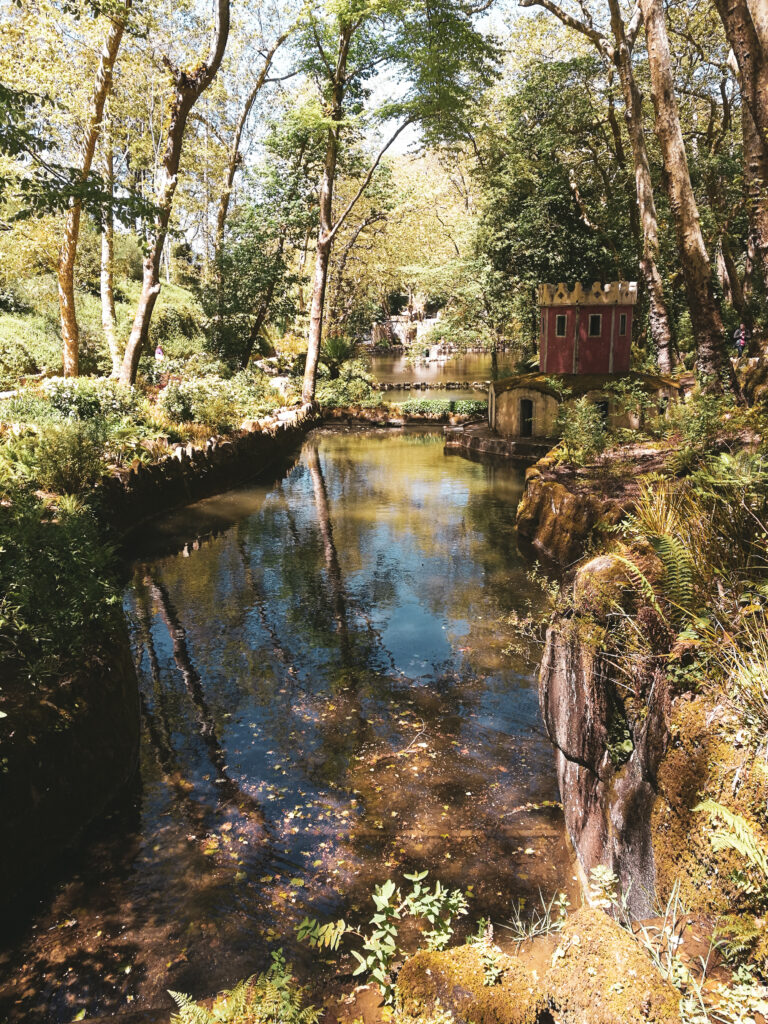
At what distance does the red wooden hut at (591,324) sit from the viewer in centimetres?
1811

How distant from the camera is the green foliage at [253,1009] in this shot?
2241 millimetres

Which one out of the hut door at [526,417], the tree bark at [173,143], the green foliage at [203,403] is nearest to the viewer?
the tree bark at [173,143]

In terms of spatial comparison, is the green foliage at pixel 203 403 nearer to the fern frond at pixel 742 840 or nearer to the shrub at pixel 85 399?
the shrub at pixel 85 399

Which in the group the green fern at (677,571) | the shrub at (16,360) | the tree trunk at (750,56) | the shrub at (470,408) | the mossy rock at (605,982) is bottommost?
the mossy rock at (605,982)

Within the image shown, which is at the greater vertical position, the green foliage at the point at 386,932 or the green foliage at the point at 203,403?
the green foliage at the point at 203,403

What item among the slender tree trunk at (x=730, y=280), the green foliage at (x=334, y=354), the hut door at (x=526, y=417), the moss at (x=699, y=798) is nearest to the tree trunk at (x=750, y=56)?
the moss at (x=699, y=798)

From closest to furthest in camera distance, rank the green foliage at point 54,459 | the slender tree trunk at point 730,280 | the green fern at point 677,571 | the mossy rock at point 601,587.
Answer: the green fern at point 677,571, the mossy rock at point 601,587, the green foliage at point 54,459, the slender tree trunk at point 730,280

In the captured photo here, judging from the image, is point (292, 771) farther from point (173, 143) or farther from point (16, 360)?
point (16, 360)

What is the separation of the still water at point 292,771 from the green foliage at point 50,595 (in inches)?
47.8

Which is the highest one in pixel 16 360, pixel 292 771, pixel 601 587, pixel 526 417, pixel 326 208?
pixel 326 208

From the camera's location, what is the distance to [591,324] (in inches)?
716

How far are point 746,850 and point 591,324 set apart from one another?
18126mm

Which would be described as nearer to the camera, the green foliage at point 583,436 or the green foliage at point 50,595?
the green foliage at point 50,595

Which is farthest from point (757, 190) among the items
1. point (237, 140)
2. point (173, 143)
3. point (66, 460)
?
point (237, 140)
